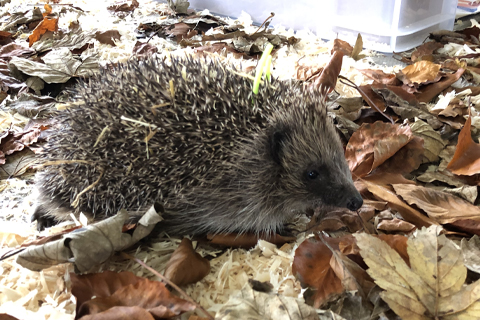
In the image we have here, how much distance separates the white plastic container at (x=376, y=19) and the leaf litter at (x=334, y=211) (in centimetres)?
22

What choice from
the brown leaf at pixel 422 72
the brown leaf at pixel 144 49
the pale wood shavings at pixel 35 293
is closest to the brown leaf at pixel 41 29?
the brown leaf at pixel 144 49

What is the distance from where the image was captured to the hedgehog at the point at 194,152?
1.81 m

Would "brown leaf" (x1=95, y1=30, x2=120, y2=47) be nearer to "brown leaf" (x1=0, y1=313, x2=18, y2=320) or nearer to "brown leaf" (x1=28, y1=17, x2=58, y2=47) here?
"brown leaf" (x1=28, y1=17, x2=58, y2=47)

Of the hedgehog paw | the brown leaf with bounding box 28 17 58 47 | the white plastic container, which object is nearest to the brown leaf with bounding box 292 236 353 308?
the hedgehog paw

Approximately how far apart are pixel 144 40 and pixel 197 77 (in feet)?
8.93

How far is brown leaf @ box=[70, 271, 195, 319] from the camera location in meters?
1.35

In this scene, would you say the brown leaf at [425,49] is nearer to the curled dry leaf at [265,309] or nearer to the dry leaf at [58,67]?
the dry leaf at [58,67]

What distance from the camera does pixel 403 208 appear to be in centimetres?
192

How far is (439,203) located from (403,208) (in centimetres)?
22

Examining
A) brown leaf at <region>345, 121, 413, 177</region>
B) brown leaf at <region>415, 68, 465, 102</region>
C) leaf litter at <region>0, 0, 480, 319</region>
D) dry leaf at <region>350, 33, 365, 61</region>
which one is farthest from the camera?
dry leaf at <region>350, 33, 365, 61</region>

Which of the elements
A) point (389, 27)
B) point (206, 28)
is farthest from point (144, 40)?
point (389, 27)

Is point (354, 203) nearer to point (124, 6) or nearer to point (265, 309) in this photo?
point (265, 309)

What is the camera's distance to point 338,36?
14.4ft

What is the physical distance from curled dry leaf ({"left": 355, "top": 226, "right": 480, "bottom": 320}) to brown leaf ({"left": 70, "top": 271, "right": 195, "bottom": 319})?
0.67m
